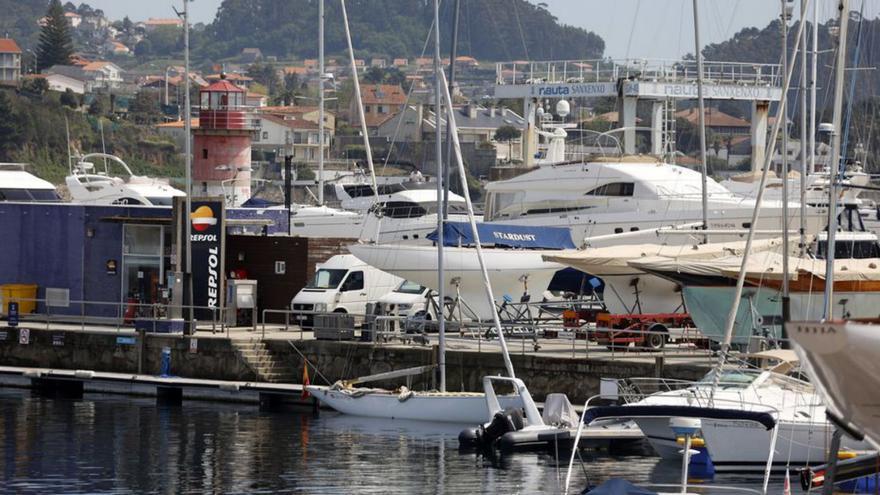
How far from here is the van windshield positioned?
39469 millimetres

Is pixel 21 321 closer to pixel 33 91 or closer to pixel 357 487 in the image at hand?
pixel 357 487

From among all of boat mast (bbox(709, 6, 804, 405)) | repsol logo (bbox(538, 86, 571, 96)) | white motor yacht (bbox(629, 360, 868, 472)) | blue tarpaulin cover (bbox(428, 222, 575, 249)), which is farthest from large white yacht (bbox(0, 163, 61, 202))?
white motor yacht (bbox(629, 360, 868, 472))

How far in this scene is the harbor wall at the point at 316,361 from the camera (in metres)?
31.8

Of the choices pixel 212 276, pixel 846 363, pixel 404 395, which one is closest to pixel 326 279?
pixel 212 276

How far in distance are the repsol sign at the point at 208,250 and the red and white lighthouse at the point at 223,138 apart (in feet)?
68.9

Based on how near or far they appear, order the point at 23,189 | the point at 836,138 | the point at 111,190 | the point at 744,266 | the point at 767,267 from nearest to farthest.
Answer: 1. the point at 836,138
2. the point at 744,266
3. the point at 767,267
4. the point at 23,189
5. the point at 111,190

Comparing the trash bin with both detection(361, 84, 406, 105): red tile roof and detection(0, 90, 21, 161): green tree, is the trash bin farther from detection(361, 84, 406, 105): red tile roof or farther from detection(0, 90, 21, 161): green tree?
detection(361, 84, 406, 105): red tile roof

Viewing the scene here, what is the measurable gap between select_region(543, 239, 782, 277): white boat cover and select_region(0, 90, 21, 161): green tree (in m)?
117

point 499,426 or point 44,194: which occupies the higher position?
point 44,194

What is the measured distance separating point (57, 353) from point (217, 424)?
6.72 metres

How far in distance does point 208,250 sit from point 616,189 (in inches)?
548

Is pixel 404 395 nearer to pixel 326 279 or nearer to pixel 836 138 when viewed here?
pixel 326 279

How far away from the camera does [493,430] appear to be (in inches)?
1125

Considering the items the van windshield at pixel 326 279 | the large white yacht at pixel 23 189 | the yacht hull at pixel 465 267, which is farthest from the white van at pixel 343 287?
the large white yacht at pixel 23 189
